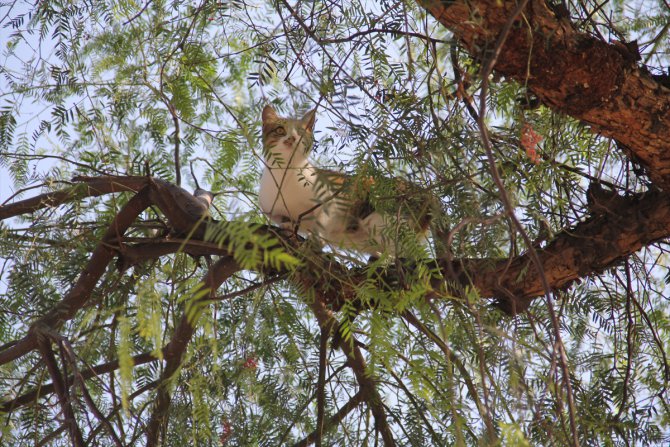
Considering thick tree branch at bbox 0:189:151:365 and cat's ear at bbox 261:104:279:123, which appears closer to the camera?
thick tree branch at bbox 0:189:151:365

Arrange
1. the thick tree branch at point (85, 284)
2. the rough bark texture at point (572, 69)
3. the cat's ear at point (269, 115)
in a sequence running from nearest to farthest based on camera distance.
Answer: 1. the rough bark texture at point (572, 69)
2. the thick tree branch at point (85, 284)
3. the cat's ear at point (269, 115)

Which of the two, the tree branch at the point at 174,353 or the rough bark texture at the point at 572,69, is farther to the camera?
the tree branch at the point at 174,353

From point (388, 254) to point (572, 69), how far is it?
0.41 meters

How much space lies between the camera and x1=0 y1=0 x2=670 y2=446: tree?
105 cm

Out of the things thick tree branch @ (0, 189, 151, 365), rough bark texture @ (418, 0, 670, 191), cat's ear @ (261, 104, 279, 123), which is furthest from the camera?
cat's ear @ (261, 104, 279, 123)

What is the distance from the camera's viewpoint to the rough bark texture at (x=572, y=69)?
0.97 metres

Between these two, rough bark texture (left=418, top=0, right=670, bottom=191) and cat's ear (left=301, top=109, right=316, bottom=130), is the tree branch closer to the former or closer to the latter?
cat's ear (left=301, top=109, right=316, bottom=130)

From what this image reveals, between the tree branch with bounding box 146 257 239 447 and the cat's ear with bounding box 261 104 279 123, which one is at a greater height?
the cat's ear with bounding box 261 104 279 123

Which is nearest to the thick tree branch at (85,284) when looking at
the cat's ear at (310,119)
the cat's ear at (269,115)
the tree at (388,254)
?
the tree at (388,254)

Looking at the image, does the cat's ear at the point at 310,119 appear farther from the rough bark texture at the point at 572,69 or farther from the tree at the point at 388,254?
the rough bark texture at the point at 572,69

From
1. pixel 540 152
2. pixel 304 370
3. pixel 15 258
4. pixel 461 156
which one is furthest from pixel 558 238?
pixel 15 258

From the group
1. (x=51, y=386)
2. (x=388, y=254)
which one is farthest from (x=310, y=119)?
(x=51, y=386)

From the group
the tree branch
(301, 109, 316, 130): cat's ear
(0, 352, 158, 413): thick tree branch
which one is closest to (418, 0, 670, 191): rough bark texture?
(301, 109, 316, 130): cat's ear

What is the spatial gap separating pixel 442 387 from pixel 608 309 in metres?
0.58
